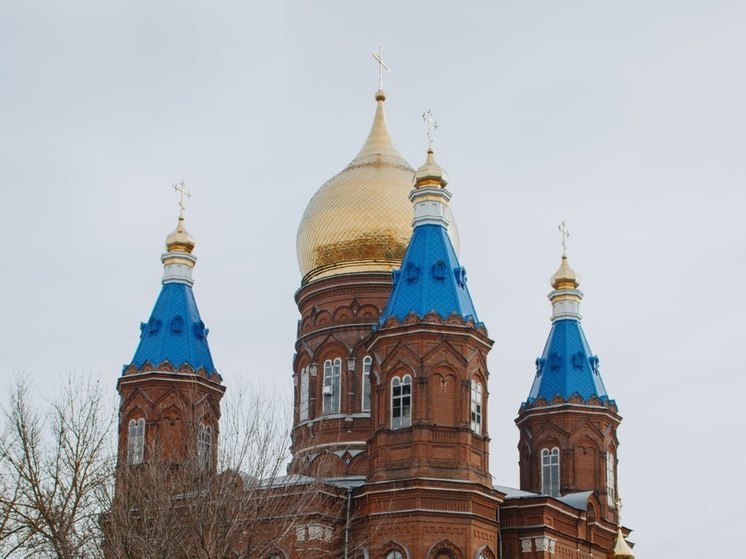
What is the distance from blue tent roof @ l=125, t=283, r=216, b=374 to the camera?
32.8 meters

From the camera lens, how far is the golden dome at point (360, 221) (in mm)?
33156

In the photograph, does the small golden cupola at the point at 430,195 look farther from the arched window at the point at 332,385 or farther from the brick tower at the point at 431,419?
the arched window at the point at 332,385

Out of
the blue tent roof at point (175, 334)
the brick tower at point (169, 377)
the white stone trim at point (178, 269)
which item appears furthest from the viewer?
the white stone trim at point (178, 269)

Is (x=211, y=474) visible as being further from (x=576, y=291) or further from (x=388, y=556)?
(x=576, y=291)

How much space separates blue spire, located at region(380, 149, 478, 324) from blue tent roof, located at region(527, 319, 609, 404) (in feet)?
21.5

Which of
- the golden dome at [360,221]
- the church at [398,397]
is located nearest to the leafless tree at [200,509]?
the church at [398,397]

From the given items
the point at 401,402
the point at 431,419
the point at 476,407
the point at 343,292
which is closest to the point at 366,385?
the point at 343,292

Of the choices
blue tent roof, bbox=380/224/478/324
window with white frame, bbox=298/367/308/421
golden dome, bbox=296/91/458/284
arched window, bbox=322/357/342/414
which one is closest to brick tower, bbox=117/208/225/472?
window with white frame, bbox=298/367/308/421

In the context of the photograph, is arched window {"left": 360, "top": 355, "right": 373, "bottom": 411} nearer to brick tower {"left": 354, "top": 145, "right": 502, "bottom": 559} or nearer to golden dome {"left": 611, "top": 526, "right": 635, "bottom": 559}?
brick tower {"left": 354, "top": 145, "right": 502, "bottom": 559}

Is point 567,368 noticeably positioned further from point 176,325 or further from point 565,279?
point 176,325

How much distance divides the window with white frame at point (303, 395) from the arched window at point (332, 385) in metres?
0.69

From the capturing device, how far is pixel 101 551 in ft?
70.9

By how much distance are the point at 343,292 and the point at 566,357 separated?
255 inches

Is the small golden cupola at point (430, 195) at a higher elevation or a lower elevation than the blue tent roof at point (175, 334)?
higher
